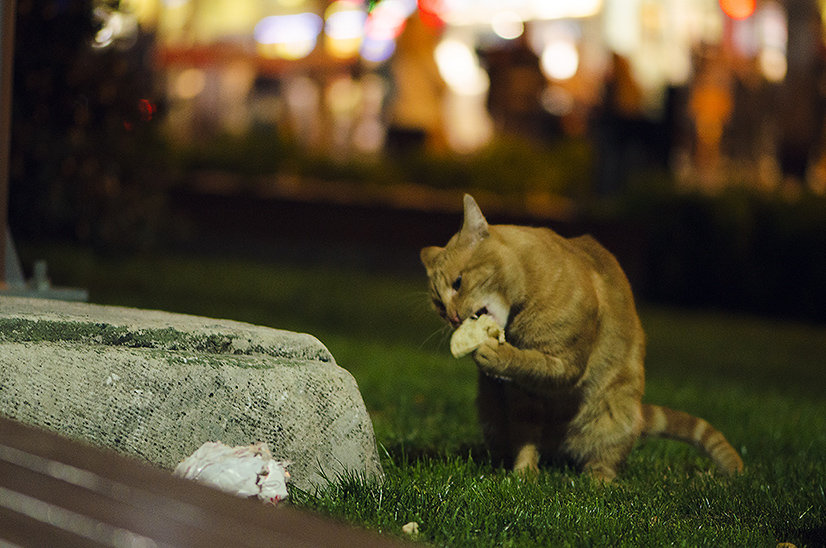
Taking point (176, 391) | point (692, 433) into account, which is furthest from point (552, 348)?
point (176, 391)

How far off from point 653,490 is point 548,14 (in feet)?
38.9

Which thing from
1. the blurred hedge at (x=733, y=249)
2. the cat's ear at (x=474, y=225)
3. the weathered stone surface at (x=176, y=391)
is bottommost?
the blurred hedge at (x=733, y=249)

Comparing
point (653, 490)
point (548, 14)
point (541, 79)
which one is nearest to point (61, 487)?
point (653, 490)

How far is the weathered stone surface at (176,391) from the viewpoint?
2.55m

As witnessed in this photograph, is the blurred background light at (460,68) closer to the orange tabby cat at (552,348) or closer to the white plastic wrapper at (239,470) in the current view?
the orange tabby cat at (552,348)

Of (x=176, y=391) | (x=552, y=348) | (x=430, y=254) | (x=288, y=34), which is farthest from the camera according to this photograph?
(x=288, y=34)

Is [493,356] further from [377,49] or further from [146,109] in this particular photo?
Result: [377,49]

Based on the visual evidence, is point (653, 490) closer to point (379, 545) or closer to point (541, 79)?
point (379, 545)

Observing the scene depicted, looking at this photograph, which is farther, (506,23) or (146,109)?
(506,23)

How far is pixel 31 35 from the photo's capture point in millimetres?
6258

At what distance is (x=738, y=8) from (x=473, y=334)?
13.4 meters

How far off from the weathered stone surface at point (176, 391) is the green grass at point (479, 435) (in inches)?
6.9

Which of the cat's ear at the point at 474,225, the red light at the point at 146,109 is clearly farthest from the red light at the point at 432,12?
the cat's ear at the point at 474,225

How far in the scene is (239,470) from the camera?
96.0 inches
